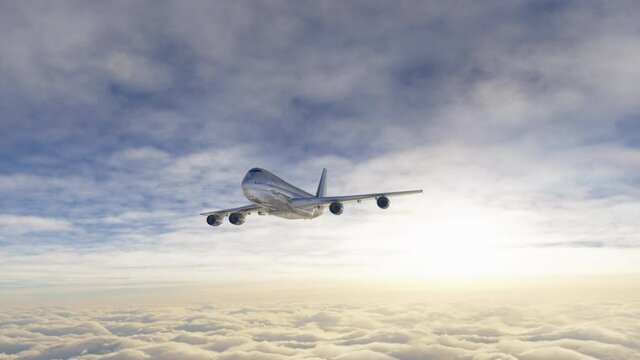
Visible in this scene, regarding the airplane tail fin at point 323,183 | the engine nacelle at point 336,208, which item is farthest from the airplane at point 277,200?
the airplane tail fin at point 323,183

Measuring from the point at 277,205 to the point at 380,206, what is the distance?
1793 cm

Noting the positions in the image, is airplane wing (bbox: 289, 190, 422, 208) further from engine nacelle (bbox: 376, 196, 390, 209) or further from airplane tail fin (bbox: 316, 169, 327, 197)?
airplane tail fin (bbox: 316, 169, 327, 197)

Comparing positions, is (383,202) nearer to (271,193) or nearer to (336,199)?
(336,199)

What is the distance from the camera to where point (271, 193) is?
65.4m

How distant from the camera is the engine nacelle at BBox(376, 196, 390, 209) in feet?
199

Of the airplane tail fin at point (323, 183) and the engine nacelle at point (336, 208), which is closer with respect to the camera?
the engine nacelle at point (336, 208)

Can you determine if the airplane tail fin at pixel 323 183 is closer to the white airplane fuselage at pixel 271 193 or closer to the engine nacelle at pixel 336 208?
the white airplane fuselage at pixel 271 193

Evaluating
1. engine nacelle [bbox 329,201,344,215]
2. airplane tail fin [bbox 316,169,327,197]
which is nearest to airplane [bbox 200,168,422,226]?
engine nacelle [bbox 329,201,344,215]

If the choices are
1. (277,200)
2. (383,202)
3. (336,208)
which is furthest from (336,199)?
(277,200)

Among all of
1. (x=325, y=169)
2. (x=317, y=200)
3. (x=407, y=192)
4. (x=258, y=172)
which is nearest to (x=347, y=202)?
(x=317, y=200)

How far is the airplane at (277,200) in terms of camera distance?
63.7 m

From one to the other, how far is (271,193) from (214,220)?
17.0 metres

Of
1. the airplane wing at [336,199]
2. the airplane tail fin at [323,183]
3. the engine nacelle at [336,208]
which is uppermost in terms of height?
the airplane tail fin at [323,183]

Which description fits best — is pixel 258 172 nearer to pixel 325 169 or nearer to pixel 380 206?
pixel 380 206
